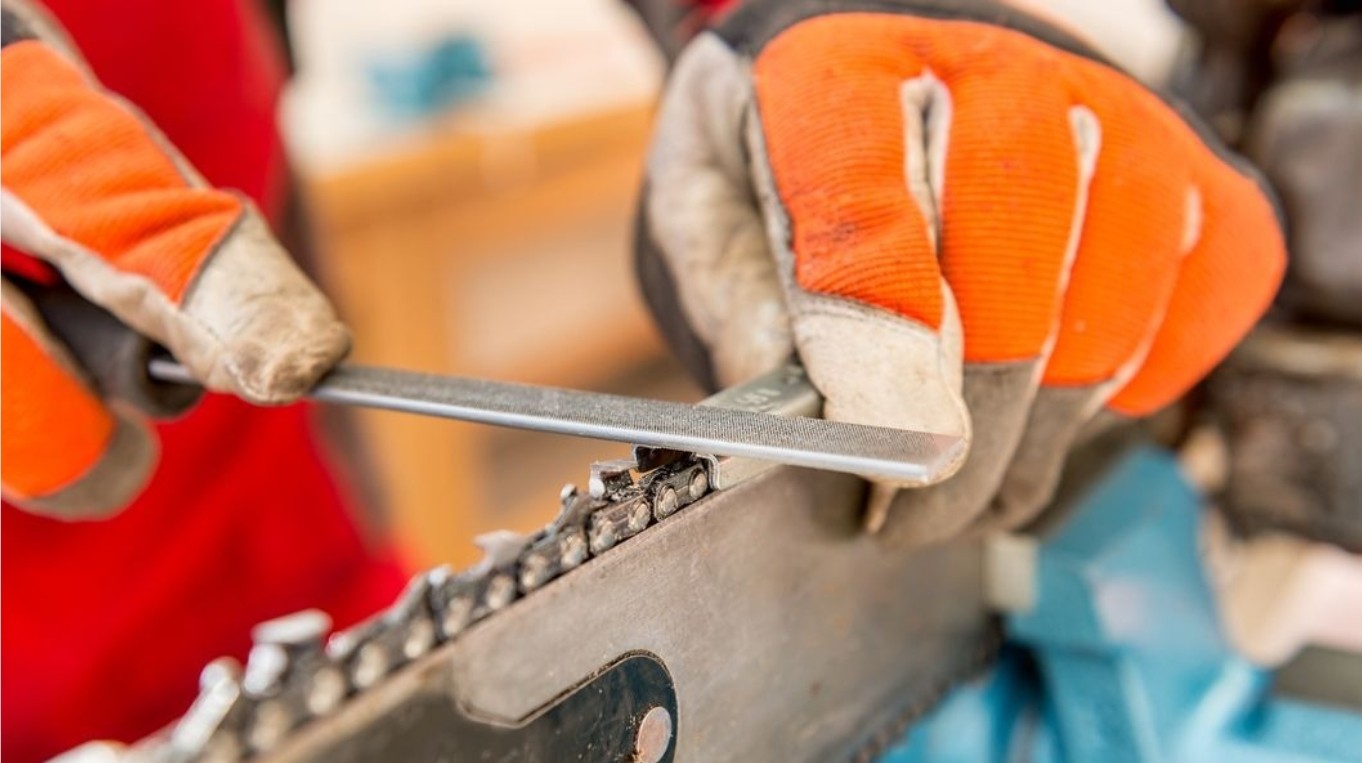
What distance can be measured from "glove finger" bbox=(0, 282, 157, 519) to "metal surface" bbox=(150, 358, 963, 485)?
18 cm

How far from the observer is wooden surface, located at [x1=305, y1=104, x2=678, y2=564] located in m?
1.92

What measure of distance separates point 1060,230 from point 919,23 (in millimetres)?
154

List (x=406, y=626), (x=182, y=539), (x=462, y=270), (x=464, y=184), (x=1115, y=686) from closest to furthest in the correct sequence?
(x=406, y=626) → (x=1115, y=686) → (x=182, y=539) → (x=464, y=184) → (x=462, y=270)

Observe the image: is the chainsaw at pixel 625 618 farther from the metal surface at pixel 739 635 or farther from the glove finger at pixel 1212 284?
the glove finger at pixel 1212 284

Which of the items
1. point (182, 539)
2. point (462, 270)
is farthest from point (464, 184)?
point (182, 539)

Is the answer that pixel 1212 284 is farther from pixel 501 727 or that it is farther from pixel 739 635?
pixel 501 727

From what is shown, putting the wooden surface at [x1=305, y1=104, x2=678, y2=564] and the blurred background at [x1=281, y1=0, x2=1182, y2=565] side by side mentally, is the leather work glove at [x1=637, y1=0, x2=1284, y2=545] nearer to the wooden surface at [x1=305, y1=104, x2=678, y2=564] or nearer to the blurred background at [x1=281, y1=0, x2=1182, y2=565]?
the blurred background at [x1=281, y1=0, x2=1182, y2=565]

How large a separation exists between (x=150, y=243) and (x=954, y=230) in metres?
0.46

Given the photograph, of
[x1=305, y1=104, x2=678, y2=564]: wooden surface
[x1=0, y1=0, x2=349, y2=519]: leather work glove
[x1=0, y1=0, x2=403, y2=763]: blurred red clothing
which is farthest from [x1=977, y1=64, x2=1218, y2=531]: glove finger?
[x1=305, y1=104, x2=678, y2=564]: wooden surface

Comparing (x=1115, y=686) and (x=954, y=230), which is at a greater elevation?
(x=954, y=230)

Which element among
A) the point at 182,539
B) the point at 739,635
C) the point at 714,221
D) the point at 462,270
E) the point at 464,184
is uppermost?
the point at 714,221

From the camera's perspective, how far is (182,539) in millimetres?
1084

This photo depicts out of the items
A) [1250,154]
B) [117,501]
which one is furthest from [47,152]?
[1250,154]

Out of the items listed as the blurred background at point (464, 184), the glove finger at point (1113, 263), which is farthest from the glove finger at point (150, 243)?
the blurred background at point (464, 184)
